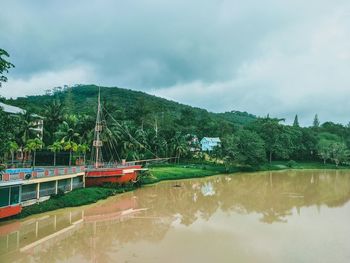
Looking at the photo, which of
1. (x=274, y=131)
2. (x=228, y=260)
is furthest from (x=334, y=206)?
(x=274, y=131)

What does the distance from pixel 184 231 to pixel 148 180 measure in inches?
762

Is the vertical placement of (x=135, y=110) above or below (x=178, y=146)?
above

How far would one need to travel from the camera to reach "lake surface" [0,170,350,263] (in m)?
14.0

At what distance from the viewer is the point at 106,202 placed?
83.4 ft

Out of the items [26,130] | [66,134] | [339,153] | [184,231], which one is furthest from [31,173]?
[339,153]

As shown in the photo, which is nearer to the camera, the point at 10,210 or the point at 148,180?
the point at 10,210

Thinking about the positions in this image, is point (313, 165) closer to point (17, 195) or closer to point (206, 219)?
point (206, 219)

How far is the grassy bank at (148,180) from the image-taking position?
21531mm

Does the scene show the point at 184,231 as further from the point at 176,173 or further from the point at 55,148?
the point at 176,173

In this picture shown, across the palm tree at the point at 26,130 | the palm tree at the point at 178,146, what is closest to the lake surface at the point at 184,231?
the palm tree at the point at 26,130

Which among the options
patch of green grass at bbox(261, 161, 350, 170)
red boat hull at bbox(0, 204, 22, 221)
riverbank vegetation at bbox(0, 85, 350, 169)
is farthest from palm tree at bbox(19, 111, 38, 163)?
patch of green grass at bbox(261, 161, 350, 170)

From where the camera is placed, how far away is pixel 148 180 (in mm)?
37062

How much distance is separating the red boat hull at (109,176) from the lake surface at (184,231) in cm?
257

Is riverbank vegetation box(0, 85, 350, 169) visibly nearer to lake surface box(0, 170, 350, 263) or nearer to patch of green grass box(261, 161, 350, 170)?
patch of green grass box(261, 161, 350, 170)
